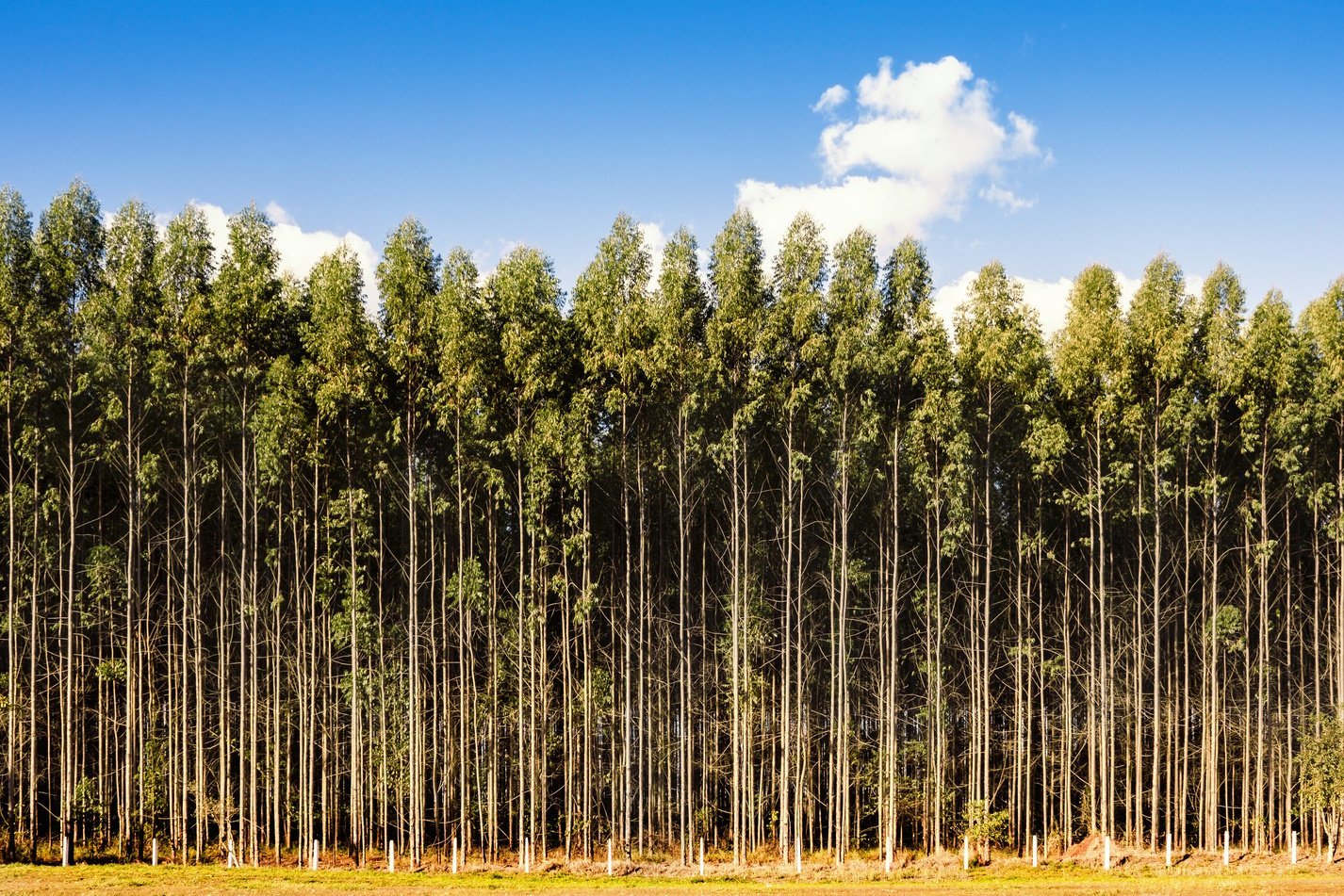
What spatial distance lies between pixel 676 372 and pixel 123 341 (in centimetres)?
1337

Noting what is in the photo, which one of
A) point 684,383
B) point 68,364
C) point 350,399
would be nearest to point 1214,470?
point 684,383

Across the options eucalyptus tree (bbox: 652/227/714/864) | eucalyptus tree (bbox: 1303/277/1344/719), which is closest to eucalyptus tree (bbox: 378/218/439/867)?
eucalyptus tree (bbox: 652/227/714/864)

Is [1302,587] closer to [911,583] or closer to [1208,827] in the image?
[1208,827]

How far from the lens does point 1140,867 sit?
23.7 meters

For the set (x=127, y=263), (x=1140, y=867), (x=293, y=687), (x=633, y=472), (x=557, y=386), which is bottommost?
(x=1140, y=867)

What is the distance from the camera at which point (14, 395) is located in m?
24.0

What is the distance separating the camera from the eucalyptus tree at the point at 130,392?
23578mm

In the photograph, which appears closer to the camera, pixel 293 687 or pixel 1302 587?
pixel 293 687

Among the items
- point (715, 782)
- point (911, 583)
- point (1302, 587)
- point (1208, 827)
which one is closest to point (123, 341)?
point (715, 782)

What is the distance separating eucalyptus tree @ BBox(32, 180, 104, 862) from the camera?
24.0 m

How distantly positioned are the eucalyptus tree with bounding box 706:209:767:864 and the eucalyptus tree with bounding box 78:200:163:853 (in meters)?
13.7

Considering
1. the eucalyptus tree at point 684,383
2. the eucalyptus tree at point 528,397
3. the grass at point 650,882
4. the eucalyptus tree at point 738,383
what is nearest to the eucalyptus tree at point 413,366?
the eucalyptus tree at point 528,397

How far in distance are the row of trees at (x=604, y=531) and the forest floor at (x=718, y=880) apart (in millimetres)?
1197

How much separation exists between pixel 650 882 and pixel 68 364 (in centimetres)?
1870
